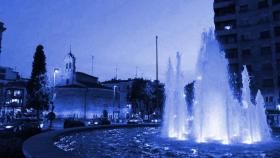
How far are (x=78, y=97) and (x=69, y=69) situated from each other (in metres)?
12.4

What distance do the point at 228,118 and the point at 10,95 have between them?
82360 mm

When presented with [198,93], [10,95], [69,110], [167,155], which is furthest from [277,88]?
[10,95]

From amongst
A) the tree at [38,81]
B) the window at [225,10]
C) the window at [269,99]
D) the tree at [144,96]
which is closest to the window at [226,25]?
the window at [225,10]

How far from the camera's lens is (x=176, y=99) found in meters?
26.6

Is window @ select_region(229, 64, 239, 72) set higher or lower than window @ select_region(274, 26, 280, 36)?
lower

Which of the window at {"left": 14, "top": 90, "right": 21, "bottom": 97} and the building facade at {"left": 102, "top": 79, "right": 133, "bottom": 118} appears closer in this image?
the building facade at {"left": 102, "top": 79, "right": 133, "bottom": 118}

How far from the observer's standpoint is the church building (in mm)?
68688

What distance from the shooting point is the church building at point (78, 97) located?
225ft

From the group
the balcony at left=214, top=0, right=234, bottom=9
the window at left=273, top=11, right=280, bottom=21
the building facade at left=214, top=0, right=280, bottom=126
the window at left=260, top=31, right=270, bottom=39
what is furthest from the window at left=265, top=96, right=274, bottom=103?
the balcony at left=214, top=0, right=234, bottom=9

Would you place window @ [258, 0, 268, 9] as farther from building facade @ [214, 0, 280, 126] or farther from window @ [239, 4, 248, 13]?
window @ [239, 4, 248, 13]

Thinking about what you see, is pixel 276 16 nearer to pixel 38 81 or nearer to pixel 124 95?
pixel 38 81

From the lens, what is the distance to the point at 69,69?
7925 centimetres

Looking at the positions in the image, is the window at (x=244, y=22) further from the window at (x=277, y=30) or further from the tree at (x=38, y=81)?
the tree at (x=38, y=81)

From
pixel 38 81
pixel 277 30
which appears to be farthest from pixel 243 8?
pixel 38 81
